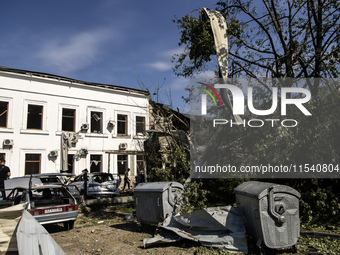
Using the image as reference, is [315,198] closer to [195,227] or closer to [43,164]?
[195,227]

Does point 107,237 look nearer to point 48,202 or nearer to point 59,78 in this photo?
point 48,202

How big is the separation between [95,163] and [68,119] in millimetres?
3813

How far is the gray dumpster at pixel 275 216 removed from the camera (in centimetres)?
608

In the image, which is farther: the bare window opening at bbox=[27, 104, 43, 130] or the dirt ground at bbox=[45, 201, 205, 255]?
the bare window opening at bbox=[27, 104, 43, 130]

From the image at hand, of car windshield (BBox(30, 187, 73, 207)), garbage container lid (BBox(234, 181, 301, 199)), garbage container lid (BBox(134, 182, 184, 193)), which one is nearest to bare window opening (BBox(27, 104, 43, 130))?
car windshield (BBox(30, 187, 73, 207))

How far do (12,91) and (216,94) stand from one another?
548 inches

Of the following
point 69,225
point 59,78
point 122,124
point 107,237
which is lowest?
point 107,237

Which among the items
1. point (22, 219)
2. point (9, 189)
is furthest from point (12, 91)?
point (22, 219)

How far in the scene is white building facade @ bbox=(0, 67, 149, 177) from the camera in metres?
19.0

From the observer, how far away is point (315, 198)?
904 centimetres

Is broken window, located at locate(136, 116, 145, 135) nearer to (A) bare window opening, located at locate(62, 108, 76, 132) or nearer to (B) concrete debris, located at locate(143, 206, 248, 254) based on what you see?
(A) bare window opening, located at locate(62, 108, 76, 132)

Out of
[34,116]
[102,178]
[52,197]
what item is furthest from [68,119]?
[52,197]

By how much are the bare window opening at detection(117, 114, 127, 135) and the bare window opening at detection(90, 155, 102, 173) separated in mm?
2836

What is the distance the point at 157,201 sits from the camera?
331 inches
